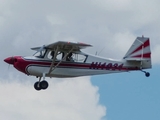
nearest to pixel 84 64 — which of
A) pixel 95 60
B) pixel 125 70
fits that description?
pixel 95 60

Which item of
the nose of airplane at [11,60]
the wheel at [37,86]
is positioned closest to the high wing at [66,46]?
the nose of airplane at [11,60]

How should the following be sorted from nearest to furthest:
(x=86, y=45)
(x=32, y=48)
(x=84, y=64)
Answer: (x=86, y=45), (x=84, y=64), (x=32, y=48)

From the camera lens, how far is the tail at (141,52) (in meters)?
33.4

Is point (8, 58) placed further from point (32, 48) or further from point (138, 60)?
point (138, 60)

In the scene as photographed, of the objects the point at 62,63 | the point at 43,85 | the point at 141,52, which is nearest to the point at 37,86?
the point at 43,85

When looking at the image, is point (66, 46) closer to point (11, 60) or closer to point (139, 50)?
point (11, 60)

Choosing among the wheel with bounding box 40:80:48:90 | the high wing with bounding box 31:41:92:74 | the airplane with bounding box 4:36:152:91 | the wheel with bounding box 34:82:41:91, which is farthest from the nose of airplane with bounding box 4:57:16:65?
the wheel with bounding box 40:80:48:90

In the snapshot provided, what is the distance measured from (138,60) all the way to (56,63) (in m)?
5.38

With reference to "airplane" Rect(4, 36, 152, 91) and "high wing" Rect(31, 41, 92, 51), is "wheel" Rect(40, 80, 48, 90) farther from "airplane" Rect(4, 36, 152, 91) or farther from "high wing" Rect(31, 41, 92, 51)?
"high wing" Rect(31, 41, 92, 51)

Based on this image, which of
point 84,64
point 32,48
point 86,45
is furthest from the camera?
point 32,48

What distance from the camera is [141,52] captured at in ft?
111

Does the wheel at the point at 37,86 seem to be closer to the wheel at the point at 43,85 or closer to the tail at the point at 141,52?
the wheel at the point at 43,85

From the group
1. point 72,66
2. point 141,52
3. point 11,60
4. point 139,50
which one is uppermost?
point 139,50

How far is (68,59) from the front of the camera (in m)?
31.6
